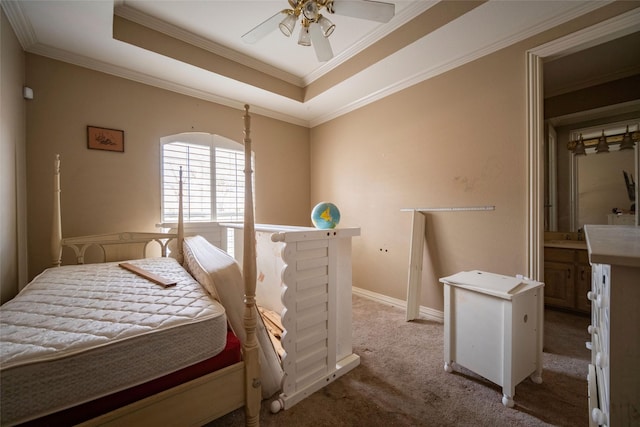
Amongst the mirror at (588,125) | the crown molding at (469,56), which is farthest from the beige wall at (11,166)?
the mirror at (588,125)

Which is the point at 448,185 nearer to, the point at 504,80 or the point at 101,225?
the point at 504,80

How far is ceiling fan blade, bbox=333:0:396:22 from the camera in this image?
5.02 ft

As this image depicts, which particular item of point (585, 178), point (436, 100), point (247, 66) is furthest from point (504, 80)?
point (247, 66)

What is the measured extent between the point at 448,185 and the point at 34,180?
3.84 metres

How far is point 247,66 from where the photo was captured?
2.87 metres

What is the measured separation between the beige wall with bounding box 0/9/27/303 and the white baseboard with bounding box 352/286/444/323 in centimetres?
324

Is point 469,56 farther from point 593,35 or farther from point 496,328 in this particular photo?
point 496,328

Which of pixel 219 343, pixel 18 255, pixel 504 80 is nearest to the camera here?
pixel 219 343

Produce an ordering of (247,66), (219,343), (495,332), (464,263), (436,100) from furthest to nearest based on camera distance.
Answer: (247,66) < (436,100) < (464,263) < (495,332) < (219,343)

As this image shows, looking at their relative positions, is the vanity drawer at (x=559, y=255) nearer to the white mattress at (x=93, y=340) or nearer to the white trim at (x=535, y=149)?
the white trim at (x=535, y=149)

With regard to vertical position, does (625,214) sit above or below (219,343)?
above

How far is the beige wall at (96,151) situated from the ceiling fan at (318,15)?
5.29 feet

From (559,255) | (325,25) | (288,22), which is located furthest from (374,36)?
(559,255)

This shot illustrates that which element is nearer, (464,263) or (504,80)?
(504,80)
